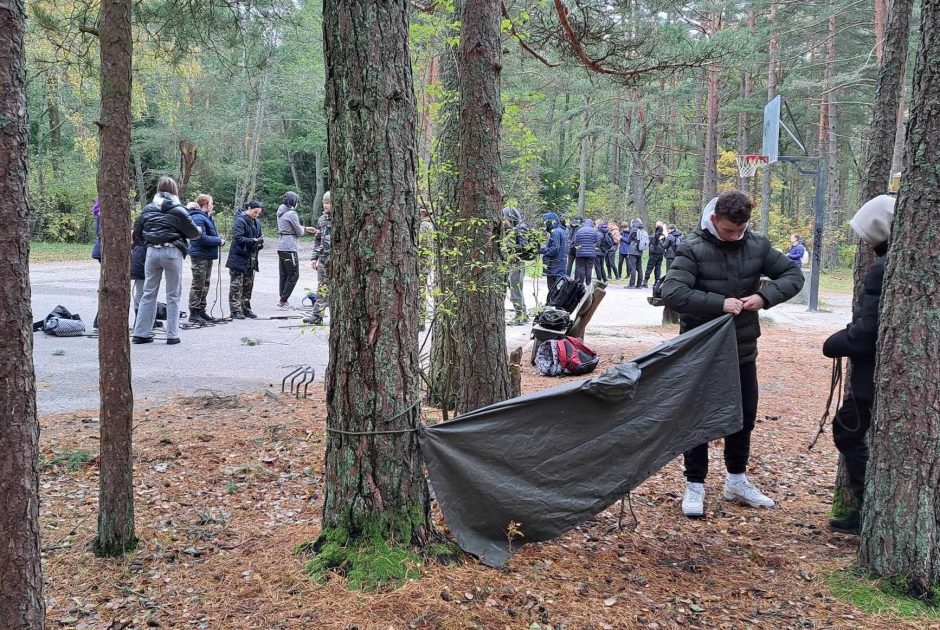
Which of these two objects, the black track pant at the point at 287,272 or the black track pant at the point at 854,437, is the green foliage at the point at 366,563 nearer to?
the black track pant at the point at 854,437

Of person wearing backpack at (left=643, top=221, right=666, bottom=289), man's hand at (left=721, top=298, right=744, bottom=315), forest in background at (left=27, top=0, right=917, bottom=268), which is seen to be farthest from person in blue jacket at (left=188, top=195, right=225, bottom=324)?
person wearing backpack at (left=643, top=221, right=666, bottom=289)

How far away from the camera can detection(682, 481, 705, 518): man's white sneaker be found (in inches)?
169

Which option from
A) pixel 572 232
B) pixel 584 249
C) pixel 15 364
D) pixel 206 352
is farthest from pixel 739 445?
pixel 572 232

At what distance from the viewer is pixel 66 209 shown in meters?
29.2

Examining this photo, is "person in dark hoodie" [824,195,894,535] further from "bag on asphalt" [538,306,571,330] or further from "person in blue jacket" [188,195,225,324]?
"person in blue jacket" [188,195,225,324]

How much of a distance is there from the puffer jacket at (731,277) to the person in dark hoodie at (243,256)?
8815 mm

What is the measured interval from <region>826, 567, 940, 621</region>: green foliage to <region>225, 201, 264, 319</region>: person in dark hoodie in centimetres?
1008

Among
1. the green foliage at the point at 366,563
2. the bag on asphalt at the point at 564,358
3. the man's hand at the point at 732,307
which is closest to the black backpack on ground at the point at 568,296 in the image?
the bag on asphalt at the point at 564,358

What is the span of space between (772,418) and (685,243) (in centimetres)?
337

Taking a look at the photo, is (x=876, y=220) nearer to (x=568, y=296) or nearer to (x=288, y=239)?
(x=568, y=296)

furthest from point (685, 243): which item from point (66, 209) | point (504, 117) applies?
point (66, 209)

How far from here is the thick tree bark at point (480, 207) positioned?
5.30 m

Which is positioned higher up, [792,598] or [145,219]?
[145,219]

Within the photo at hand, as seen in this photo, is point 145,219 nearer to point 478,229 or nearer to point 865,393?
point 478,229
